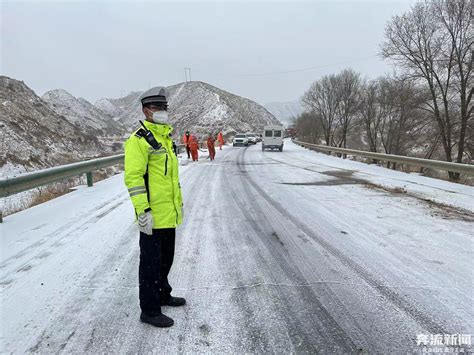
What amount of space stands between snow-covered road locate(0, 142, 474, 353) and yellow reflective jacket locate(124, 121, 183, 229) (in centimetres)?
94

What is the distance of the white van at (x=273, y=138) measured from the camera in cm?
3381

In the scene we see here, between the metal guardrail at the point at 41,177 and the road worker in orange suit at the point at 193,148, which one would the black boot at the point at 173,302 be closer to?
the metal guardrail at the point at 41,177

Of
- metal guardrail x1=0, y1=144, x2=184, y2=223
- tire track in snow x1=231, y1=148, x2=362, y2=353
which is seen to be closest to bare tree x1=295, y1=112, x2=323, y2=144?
metal guardrail x1=0, y1=144, x2=184, y2=223

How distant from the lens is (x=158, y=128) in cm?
295

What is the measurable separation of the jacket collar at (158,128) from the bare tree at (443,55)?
2247cm

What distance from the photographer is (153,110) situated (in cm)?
297

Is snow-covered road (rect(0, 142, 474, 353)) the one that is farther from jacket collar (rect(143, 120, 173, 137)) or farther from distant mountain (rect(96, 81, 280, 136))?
distant mountain (rect(96, 81, 280, 136))

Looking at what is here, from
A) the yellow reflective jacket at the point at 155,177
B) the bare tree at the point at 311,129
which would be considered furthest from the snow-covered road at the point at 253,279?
the bare tree at the point at 311,129

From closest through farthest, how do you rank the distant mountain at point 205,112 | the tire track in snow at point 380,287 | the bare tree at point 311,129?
the tire track in snow at point 380,287
the bare tree at point 311,129
the distant mountain at point 205,112

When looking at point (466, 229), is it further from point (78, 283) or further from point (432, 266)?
A: point (78, 283)

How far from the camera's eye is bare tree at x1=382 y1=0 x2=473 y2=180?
21.1m

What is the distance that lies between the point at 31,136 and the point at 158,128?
937 inches

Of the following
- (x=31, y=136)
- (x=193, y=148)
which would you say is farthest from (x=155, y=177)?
(x=31, y=136)

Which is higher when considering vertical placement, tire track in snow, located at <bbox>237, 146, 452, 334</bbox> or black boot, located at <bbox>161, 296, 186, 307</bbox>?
black boot, located at <bbox>161, 296, 186, 307</bbox>
